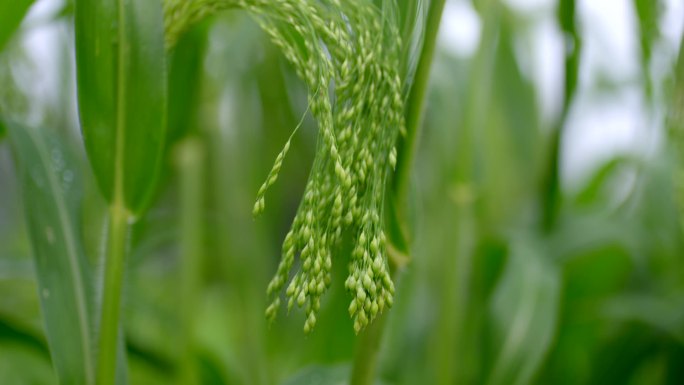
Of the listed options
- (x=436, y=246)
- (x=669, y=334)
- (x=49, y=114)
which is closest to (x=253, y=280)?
(x=436, y=246)

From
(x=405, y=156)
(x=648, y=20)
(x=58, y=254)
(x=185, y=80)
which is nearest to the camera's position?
(x=405, y=156)

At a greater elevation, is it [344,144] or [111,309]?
[344,144]

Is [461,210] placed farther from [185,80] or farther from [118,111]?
[118,111]

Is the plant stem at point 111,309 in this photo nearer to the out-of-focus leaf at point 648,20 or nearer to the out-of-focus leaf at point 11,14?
the out-of-focus leaf at point 11,14

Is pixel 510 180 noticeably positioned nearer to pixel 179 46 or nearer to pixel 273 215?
pixel 273 215

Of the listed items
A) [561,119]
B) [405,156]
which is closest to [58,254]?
[405,156]

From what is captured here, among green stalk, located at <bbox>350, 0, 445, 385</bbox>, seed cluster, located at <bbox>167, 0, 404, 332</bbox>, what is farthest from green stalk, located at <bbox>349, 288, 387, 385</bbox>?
seed cluster, located at <bbox>167, 0, 404, 332</bbox>
